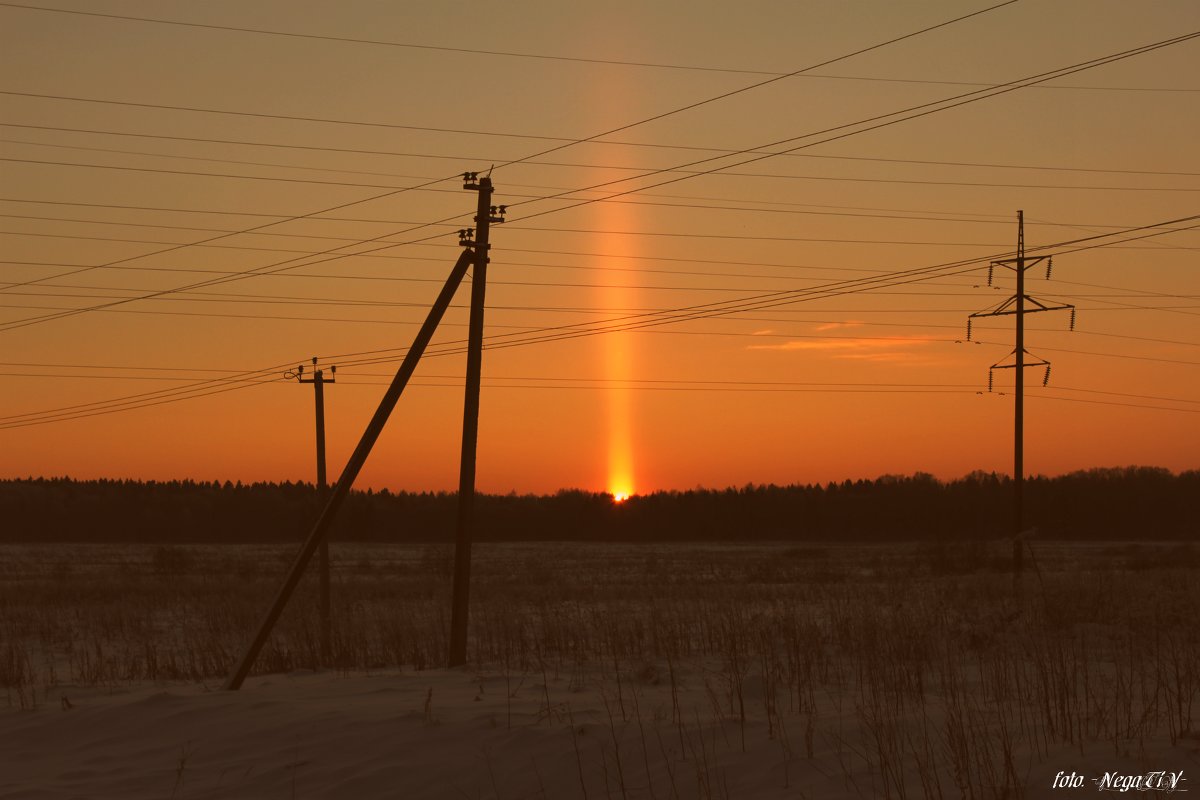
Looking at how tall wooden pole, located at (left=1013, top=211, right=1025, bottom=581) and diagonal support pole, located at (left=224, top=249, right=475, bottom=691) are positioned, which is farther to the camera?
tall wooden pole, located at (left=1013, top=211, right=1025, bottom=581)

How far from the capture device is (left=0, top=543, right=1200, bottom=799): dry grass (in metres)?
9.60

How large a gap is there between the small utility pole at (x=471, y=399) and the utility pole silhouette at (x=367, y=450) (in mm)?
23

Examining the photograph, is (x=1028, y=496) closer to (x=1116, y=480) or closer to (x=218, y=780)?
(x=1116, y=480)

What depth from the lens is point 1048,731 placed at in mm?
9867

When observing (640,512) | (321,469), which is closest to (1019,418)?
(321,469)

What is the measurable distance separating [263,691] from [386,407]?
5111 millimetres

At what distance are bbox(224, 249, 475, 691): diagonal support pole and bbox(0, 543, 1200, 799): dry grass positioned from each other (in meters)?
1.99

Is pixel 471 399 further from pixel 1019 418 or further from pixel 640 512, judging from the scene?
pixel 640 512

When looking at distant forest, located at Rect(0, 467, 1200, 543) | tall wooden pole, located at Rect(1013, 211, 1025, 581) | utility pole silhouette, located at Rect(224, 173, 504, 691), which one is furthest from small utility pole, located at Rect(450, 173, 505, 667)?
distant forest, located at Rect(0, 467, 1200, 543)

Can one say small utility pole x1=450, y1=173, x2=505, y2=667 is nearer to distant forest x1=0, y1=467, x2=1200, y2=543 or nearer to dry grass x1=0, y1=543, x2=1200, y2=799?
dry grass x1=0, y1=543, x2=1200, y2=799

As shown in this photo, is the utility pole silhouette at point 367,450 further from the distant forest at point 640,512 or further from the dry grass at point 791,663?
the distant forest at point 640,512

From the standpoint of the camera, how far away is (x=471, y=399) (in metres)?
20.4

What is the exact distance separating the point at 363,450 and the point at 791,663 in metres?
7.69

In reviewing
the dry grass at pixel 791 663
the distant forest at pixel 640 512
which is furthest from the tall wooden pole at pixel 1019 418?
the distant forest at pixel 640 512
